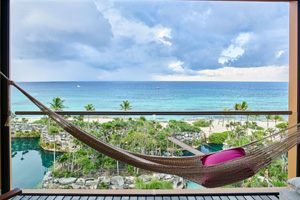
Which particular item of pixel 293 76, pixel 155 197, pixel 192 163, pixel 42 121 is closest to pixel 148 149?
pixel 155 197

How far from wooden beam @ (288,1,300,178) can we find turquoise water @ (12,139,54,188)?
2268mm

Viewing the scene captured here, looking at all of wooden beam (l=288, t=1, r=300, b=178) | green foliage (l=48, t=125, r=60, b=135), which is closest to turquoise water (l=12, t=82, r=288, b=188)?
green foliage (l=48, t=125, r=60, b=135)

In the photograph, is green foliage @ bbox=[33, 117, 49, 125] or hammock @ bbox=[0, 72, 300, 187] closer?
hammock @ bbox=[0, 72, 300, 187]

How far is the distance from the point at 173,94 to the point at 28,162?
37.0 ft

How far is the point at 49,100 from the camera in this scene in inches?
428

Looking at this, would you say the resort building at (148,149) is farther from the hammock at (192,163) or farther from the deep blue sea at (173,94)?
the deep blue sea at (173,94)

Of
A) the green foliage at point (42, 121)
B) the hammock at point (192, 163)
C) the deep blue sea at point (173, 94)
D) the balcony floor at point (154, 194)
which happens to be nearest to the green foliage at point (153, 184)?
the balcony floor at point (154, 194)

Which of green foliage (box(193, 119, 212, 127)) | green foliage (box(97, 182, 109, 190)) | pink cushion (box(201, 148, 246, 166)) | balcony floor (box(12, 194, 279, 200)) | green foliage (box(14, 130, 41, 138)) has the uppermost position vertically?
green foliage (box(193, 119, 212, 127))

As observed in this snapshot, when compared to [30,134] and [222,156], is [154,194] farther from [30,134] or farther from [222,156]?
[30,134]

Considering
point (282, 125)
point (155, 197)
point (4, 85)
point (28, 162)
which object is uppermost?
point (4, 85)

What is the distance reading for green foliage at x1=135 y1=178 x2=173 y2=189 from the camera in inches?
116

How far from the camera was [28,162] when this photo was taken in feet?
10.1

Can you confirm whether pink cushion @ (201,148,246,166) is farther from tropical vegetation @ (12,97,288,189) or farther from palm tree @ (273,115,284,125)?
palm tree @ (273,115,284,125)

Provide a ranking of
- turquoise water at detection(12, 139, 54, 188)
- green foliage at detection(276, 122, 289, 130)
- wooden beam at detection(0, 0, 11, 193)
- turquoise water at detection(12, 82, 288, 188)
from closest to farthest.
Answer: wooden beam at detection(0, 0, 11, 193) < turquoise water at detection(12, 139, 54, 188) < green foliage at detection(276, 122, 289, 130) < turquoise water at detection(12, 82, 288, 188)
